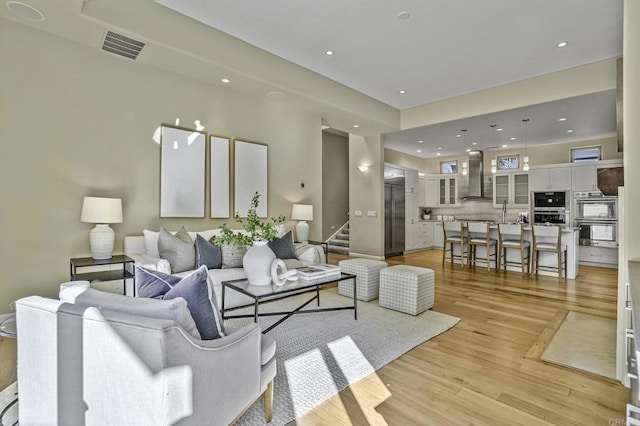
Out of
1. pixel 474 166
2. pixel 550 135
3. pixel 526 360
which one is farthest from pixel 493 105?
pixel 526 360

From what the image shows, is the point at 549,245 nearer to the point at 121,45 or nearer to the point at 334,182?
the point at 334,182

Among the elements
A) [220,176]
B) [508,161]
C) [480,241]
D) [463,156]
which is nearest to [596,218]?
[508,161]

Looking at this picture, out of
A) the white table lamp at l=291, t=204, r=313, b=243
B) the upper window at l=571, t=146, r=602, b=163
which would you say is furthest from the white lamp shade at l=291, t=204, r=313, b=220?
the upper window at l=571, t=146, r=602, b=163

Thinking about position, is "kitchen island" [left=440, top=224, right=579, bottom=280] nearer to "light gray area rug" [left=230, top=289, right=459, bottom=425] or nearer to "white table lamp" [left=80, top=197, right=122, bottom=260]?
"light gray area rug" [left=230, top=289, right=459, bottom=425]

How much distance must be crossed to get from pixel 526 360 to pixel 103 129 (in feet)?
15.6

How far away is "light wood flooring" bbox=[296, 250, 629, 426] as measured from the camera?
5.82 ft

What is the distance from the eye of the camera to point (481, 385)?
2088 mm

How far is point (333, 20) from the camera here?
11.5 feet

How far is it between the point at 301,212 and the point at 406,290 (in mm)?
2502

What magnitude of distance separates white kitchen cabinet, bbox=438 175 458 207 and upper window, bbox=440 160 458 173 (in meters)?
0.57

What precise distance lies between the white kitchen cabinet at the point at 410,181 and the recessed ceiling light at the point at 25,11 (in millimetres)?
7340

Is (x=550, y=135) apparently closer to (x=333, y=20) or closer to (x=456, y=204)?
(x=456, y=204)

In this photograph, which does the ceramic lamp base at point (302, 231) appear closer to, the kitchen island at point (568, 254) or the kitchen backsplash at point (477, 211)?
the kitchen island at point (568, 254)

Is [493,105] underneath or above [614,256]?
above
